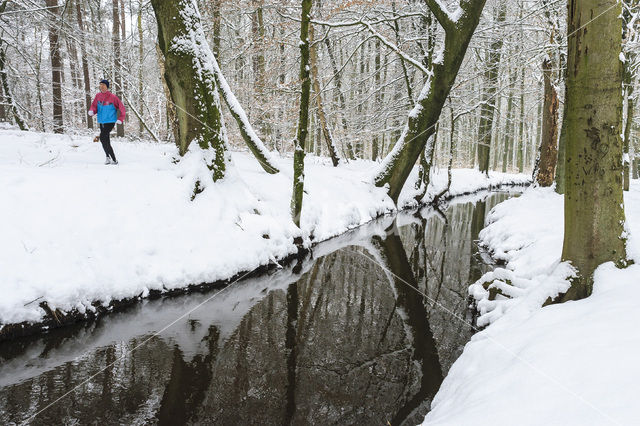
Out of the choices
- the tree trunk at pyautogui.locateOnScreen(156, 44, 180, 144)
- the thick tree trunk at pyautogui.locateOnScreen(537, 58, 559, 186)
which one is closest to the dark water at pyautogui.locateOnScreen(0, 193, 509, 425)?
the tree trunk at pyautogui.locateOnScreen(156, 44, 180, 144)

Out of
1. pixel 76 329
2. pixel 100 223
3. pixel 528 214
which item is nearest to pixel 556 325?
pixel 76 329

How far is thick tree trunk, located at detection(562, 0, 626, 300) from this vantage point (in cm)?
288

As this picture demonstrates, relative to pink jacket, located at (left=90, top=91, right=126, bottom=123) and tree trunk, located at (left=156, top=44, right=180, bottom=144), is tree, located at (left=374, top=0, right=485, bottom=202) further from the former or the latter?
pink jacket, located at (left=90, top=91, right=126, bottom=123)

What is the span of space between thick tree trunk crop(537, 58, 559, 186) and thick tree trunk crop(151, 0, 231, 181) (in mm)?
9699

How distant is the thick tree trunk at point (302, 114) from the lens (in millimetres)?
6742

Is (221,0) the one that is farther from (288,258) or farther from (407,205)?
(407,205)

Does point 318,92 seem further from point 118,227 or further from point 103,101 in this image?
point 118,227

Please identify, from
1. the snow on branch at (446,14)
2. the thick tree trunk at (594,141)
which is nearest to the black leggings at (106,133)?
the thick tree trunk at (594,141)

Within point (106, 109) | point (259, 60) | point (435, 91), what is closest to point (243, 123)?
point (106, 109)

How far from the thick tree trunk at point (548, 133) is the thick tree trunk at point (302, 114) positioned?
311 inches

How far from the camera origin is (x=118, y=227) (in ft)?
17.3

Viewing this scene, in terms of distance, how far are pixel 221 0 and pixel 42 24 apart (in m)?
4.68

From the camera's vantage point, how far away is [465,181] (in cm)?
2141

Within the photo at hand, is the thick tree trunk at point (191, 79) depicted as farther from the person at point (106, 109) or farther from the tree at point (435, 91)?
the tree at point (435, 91)
